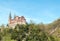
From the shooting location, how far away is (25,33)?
27.1 metres

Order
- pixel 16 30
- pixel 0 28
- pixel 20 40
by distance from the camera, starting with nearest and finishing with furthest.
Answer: pixel 20 40
pixel 16 30
pixel 0 28

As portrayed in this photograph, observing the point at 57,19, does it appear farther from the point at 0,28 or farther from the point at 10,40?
the point at 10,40

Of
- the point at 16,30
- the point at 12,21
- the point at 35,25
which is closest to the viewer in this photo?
the point at 16,30

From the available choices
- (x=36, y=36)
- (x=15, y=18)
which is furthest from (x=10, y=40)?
(x=15, y=18)

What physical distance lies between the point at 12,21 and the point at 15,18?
3.52 ft

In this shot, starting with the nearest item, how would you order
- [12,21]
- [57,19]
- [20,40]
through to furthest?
1. [20,40]
2. [57,19]
3. [12,21]

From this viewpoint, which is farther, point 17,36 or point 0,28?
point 0,28

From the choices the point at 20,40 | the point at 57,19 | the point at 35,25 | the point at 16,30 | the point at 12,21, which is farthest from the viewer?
the point at 12,21

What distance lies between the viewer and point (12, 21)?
5069 cm

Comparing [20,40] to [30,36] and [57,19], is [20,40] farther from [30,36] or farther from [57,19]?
[57,19]

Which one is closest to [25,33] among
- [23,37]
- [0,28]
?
[23,37]

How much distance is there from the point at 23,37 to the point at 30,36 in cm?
88

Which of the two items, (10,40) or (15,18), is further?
(15,18)

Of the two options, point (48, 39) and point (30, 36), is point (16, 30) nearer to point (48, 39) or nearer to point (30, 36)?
point (30, 36)
